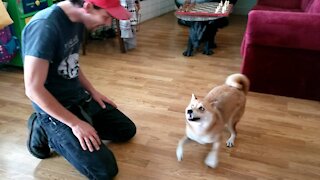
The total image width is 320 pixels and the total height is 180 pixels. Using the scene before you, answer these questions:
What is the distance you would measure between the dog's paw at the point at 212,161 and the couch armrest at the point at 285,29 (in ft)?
3.25

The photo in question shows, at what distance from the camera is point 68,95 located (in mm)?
1443

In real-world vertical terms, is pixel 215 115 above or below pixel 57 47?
below

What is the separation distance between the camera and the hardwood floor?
1.48 m

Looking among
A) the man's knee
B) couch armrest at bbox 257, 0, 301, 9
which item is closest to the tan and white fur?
the man's knee

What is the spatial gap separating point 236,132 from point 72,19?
113cm

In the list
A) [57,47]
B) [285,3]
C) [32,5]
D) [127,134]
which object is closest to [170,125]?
[127,134]

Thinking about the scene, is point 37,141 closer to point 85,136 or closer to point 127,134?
point 85,136

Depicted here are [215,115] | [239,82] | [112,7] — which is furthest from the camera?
[239,82]

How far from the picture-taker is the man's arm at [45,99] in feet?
3.73

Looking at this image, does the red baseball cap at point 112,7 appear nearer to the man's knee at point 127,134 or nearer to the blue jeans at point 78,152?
the blue jeans at point 78,152

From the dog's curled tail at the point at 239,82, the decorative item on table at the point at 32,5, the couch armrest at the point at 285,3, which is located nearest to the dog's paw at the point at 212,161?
the dog's curled tail at the point at 239,82

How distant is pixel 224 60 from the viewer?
112 inches

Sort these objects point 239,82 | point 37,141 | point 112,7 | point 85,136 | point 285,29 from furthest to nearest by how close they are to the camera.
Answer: point 285,29, point 239,82, point 37,141, point 85,136, point 112,7

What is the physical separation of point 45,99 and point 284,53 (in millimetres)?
1636
